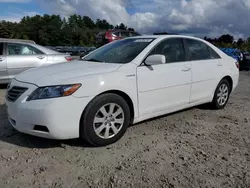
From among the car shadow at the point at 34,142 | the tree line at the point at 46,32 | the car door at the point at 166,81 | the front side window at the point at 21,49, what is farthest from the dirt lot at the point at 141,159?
the tree line at the point at 46,32

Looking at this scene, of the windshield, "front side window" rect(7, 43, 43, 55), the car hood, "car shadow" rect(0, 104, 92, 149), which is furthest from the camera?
"front side window" rect(7, 43, 43, 55)

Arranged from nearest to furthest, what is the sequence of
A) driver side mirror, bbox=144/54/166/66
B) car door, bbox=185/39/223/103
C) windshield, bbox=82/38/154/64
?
driver side mirror, bbox=144/54/166/66 < windshield, bbox=82/38/154/64 < car door, bbox=185/39/223/103

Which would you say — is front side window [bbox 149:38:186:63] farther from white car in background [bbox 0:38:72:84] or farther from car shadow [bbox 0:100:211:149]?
white car in background [bbox 0:38:72:84]

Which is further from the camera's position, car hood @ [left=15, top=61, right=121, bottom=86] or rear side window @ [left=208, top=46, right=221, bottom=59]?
rear side window @ [left=208, top=46, right=221, bottom=59]

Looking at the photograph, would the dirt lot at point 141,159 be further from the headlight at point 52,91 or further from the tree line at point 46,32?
the tree line at point 46,32

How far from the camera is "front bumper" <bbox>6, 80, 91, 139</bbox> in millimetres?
3053

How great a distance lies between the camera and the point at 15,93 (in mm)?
3373

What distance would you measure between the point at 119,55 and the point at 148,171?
1.90m

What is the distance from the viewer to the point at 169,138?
377 centimetres

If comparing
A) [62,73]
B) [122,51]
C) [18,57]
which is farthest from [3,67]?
[62,73]

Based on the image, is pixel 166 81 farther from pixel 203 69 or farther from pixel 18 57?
pixel 18 57

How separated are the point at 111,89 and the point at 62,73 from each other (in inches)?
25.8

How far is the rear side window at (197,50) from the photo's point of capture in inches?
181

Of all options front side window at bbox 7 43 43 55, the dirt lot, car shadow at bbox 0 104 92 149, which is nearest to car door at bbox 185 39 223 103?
the dirt lot
